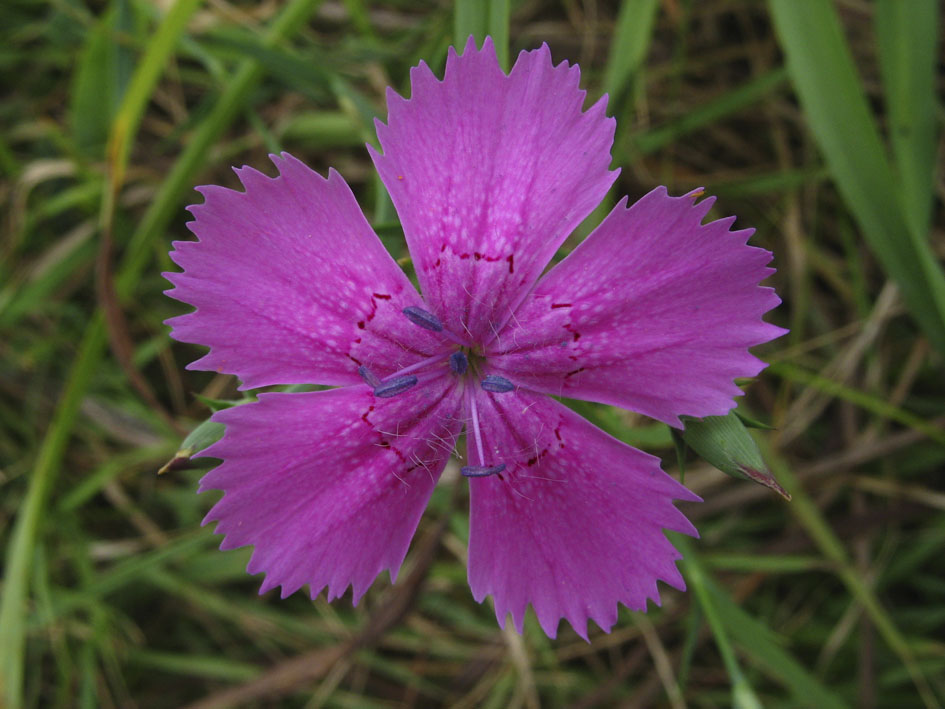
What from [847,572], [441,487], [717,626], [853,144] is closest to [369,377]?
[717,626]

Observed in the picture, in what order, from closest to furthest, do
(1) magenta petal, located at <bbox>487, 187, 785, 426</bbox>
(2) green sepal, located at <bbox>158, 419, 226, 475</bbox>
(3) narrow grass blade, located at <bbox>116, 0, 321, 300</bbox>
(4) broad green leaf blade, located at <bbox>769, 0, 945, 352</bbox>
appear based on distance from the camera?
(1) magenta petal, located at <bbox>487, 187, 785, 426</bbox> → (2) green sepal, located at <bbox>158, 419, 226, 475</bbox> → (4) broad green leaf blade, located at <bbox>769, 0, 945, 352</bbox> → (3) narrow grass blade, located at <bbox>116, 0, 321, 300</bbox>

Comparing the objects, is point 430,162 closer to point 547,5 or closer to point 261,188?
point 261,188

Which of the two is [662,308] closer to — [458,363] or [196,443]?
[458,363]

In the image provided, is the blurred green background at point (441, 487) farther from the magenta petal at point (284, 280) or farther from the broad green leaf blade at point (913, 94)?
the magenta petal at point (284, 280)

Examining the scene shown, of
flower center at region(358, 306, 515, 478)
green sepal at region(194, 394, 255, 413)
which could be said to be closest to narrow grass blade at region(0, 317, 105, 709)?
green sepal at region(194, 394, 255, 413)

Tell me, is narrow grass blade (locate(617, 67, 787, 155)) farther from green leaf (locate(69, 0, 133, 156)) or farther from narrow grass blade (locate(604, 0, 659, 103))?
green leaf (locate(69, 0, 133, 156))

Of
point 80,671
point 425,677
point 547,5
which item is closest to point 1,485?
point 80,671
